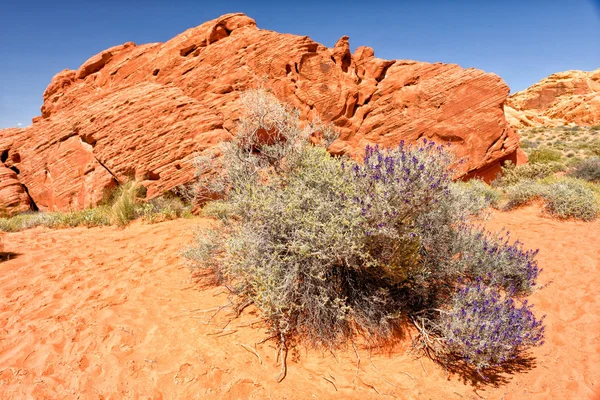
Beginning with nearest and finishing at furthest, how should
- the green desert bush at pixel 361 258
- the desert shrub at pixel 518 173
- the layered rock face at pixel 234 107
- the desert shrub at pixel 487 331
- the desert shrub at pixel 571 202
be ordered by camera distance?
1. the desert shrub at pixel 487 331
2. the green desert bush at pixel 361 258
3. the desert shrub at pixel 571 202
4. the layered rock face at pixel 234 107
5. the desert shrub at pixel 518 173

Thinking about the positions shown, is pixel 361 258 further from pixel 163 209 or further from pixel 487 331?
pixel 163 209

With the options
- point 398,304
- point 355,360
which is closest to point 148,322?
point 355,360

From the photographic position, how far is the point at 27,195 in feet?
33.4

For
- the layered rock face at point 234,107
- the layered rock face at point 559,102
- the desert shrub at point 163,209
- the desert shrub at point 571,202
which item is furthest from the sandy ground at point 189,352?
the layered rock face at point 559,102

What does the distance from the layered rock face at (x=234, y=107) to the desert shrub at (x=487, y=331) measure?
7.15 m

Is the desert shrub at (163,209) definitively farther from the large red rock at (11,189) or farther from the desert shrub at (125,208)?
the large red rock at (11,189)

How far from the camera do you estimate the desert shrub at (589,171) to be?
1012cm

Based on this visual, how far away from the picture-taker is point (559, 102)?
34312mm

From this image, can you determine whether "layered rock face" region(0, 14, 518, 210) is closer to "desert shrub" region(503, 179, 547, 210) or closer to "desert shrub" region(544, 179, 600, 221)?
"desert shrub" region(503, 179, 547, 210)

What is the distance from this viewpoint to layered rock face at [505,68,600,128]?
29.6 metres

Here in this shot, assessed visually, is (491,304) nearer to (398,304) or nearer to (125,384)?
(398,304)

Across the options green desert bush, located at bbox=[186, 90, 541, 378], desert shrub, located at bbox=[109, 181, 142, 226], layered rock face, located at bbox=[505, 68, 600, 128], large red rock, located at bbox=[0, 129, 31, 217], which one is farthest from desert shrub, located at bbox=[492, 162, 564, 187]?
layered rock face, located at bbox=[505, 68, 600, 128]

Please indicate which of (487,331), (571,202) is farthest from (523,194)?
(487,331)

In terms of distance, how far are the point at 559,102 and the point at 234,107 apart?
42621 millimetres
